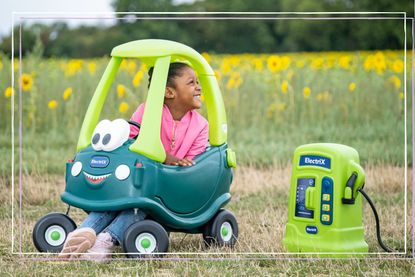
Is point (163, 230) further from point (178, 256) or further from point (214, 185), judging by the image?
point (214, 185)

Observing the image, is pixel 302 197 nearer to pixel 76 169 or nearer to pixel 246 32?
pixel 76 169

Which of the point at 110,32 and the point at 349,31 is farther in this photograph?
the point at 349,31

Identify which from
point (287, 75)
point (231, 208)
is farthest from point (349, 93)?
point (231, 208)

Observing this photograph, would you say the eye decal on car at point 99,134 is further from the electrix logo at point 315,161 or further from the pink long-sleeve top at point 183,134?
the electrix logo at point 315,161

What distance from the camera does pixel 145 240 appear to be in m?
3.57

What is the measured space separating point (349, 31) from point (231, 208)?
34.2ft

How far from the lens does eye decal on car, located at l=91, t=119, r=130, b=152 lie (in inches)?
144

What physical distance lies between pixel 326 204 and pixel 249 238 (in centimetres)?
56

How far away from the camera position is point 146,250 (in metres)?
3.56

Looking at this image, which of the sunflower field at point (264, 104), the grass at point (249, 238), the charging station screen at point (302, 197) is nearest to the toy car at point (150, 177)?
the grass at point (249, 238)

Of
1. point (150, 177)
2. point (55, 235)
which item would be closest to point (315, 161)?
point (150, 177)

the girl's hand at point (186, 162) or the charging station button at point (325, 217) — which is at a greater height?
the girl's hand at point (186, 162)

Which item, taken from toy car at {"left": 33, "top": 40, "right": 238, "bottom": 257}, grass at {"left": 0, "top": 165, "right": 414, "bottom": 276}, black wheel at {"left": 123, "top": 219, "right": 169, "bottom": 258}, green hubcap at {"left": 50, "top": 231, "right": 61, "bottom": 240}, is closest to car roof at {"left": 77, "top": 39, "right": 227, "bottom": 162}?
toy car at {"left": 33, "top": 40, "right": 238, "bottom": 257}

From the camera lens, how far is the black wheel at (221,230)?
3945 mm
